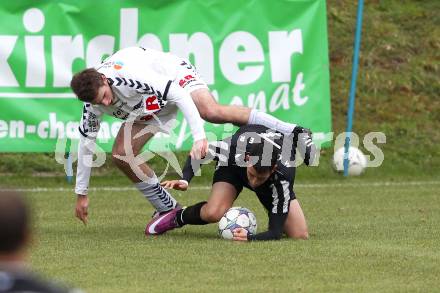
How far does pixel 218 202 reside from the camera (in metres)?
8.77

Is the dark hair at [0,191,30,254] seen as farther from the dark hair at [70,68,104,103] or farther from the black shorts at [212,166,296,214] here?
the black shorts at [212,166,296,214]

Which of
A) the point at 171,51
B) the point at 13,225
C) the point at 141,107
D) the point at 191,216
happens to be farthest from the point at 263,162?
the point at 171,51

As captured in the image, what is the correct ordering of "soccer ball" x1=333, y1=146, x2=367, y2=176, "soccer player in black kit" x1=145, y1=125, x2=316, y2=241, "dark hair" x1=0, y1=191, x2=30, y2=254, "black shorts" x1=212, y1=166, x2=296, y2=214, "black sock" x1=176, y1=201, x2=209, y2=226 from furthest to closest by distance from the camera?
1. "soccer ball" x1=333, y1=146, x2=367, y2=176
2. "black sock" x1=176, y1=201, x2=209, y2=226
3. "black shorts" x1=212, y1=166, x2=296, y2=214
4. "soccer player in black kit" x1=145, y1=125, x2=316, y2=241
5. "dark hair" x1=0, y1=191, x2=30, y2=254

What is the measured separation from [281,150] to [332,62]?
8.72m

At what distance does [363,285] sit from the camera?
20.5 feet

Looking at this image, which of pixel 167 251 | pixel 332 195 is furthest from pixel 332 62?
pixel 167 251

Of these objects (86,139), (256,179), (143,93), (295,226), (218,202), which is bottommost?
(295,226)

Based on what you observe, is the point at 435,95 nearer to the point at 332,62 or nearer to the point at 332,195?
the point at 332,62

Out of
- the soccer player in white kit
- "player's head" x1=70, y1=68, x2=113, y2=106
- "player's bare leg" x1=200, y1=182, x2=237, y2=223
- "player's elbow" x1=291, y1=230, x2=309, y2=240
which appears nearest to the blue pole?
the soccer player in white kit

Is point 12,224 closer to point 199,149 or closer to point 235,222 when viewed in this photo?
point 199,149

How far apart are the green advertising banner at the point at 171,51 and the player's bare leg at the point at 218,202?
428cm

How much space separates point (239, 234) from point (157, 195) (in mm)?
1133

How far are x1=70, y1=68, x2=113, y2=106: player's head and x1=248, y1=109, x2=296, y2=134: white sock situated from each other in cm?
158

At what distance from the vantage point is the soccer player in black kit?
324 inches
